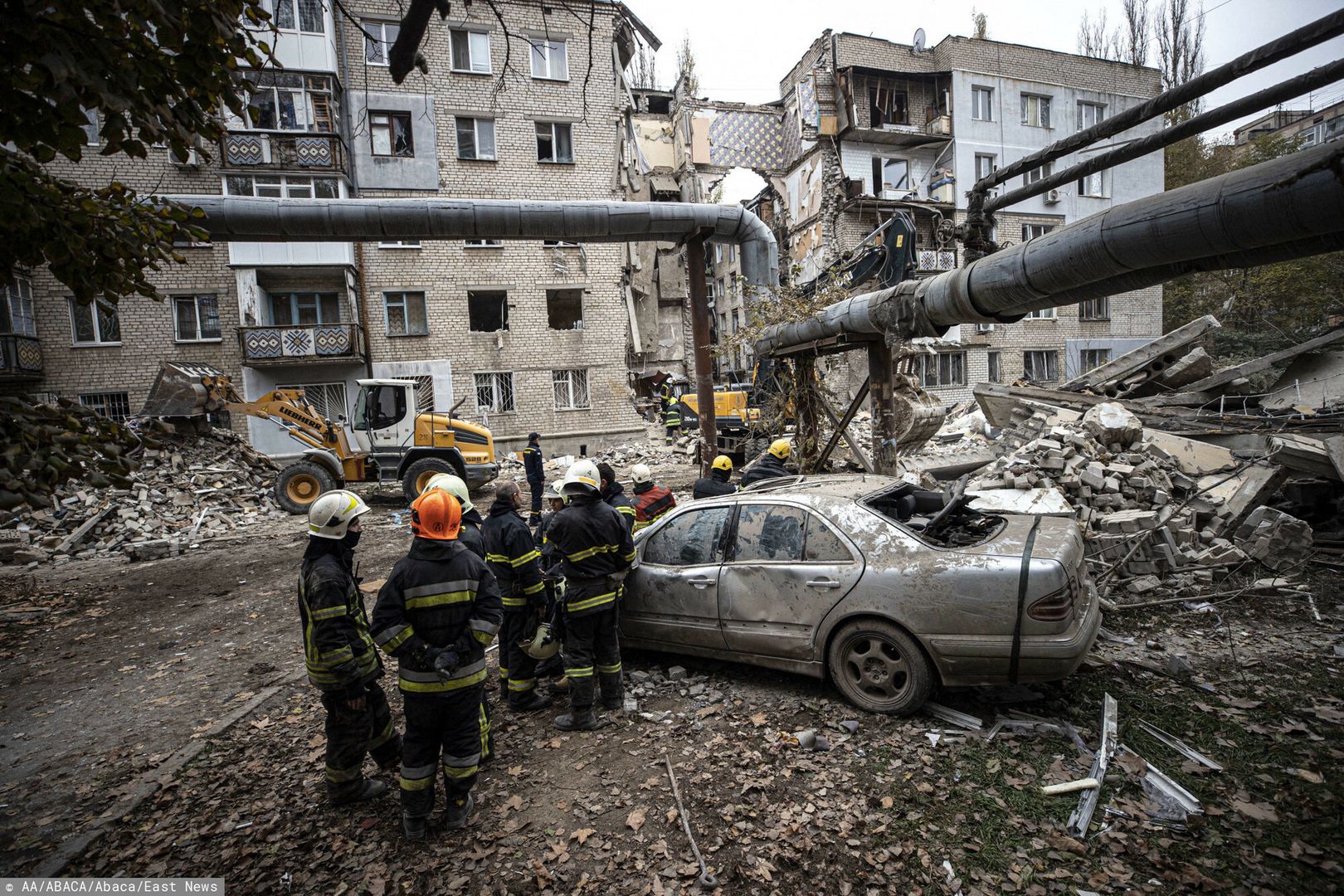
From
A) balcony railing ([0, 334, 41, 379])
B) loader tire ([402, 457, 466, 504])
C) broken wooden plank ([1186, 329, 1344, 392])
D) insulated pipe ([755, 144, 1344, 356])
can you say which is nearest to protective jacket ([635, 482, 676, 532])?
insulated pipe ([755, 144, 1344, 356])

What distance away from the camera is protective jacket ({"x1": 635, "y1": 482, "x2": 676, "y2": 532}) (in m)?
5.87

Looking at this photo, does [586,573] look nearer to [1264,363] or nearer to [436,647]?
[436,647]

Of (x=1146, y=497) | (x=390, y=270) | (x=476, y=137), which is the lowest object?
(x=1146, y=497)

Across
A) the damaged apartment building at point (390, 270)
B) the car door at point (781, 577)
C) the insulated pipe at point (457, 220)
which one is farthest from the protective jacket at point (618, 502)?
the damaged apartment building at point (390, 270)

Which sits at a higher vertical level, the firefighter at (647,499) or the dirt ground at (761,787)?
the firefighter at (647,499)

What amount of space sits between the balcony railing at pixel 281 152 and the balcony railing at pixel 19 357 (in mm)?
8018

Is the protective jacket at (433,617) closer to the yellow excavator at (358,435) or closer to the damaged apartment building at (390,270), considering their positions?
the yellow excavator at (358,435)

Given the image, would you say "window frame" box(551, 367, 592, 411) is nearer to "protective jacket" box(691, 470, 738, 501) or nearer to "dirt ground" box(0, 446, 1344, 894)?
"protective jacket" box(691, 470, 738, 501)

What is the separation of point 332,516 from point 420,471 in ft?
33.8

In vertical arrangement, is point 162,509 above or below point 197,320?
below

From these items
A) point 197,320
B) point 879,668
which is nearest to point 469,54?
point 197,320

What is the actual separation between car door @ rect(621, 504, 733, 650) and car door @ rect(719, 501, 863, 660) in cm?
11

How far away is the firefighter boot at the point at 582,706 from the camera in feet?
13.8

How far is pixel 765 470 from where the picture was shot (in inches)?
271
